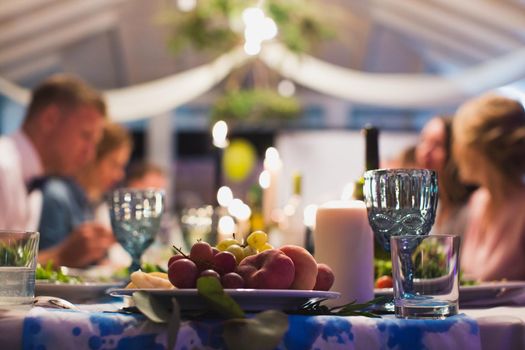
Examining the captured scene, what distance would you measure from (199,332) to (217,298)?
39mm

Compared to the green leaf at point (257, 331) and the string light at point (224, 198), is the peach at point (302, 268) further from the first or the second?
the string light at point (224, 198)

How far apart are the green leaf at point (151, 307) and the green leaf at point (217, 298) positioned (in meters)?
0.04

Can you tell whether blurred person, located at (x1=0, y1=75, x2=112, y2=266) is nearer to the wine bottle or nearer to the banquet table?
the wine bottle

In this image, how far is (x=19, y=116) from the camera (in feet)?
23.1

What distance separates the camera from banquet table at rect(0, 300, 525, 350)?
78 centimetres

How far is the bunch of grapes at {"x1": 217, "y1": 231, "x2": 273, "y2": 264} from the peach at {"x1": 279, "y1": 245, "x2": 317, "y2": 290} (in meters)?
0.07

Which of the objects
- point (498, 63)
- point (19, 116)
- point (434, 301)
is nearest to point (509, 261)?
point (434, 301)

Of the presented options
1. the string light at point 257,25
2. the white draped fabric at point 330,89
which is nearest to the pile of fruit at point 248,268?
the string light at point 257,25

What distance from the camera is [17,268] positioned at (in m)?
0.90

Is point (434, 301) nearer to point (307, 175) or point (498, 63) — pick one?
point (498, 63)

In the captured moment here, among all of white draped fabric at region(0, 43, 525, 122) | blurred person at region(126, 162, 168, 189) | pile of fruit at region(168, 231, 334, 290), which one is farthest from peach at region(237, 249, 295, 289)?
white draped fabric at region(0, 43, 525, 122)

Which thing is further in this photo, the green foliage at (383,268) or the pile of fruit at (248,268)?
the green foliage at (383,268)

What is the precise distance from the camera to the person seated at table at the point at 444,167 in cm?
322

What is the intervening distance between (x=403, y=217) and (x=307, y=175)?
18.2ft
